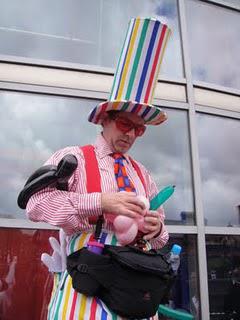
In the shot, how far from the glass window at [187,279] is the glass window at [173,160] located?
153mm

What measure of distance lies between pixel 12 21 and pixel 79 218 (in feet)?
8.79

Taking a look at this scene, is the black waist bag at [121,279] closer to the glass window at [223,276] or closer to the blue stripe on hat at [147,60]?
the blue stripe on hat at [147,60]

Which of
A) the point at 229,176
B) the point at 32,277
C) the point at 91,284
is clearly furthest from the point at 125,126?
the point at 229,176

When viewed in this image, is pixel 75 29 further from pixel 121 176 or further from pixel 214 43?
pixel 121 176

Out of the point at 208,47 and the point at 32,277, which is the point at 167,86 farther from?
the point at 32,277

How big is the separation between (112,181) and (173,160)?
1.99 meters

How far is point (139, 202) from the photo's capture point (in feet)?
3.77

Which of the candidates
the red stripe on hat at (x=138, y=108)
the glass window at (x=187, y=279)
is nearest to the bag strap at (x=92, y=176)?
the red stripe on hat at (x=138, y=108)

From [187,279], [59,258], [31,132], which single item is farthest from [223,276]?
[59,258]

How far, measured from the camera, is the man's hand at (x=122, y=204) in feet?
3.68

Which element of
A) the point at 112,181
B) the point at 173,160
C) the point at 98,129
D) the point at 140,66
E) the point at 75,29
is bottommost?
the point at 112,181

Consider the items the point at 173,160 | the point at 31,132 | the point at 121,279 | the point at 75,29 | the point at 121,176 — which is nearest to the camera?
the point at 121,279

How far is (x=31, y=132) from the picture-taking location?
292cm

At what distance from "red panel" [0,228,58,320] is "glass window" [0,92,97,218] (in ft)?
0.58
